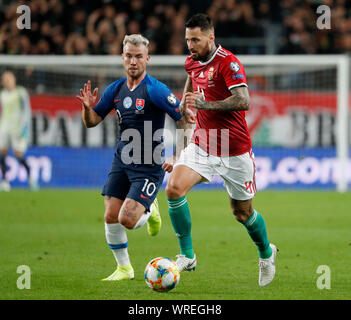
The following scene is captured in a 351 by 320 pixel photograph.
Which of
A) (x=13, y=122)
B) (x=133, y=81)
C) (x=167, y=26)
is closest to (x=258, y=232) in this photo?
(x=133, y=81)

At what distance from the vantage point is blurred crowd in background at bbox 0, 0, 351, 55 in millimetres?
17938

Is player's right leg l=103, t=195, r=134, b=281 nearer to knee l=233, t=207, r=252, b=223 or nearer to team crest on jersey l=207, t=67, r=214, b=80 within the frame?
knee l=233, t=207, r=252, b=223

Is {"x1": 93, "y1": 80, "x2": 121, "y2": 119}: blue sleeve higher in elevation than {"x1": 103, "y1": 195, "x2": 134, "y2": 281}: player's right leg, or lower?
higher

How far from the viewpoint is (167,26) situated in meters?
19.0

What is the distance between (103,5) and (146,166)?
1349 centimetres

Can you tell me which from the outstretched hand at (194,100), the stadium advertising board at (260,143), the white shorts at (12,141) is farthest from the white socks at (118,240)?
the stadium advertising board at (260,143)

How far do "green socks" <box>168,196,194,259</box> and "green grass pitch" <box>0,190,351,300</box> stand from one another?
31 centimetres

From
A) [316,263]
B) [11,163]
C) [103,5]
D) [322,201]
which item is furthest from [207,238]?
[103,5]

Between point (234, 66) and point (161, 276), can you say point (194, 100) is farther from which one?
point (161, 276)

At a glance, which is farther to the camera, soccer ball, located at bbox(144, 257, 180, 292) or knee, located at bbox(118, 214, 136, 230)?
knee, located at bbox(118, 214, 136, 230)

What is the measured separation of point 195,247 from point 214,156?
262cm

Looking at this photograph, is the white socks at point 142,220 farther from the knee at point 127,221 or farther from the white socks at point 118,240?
the white socks at point 118,240

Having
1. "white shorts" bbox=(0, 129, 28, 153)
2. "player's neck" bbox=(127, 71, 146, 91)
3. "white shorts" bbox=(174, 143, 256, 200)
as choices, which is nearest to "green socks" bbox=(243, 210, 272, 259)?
"white shorts" bbox=(174, 143, 256, 200)

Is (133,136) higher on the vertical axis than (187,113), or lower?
lower
